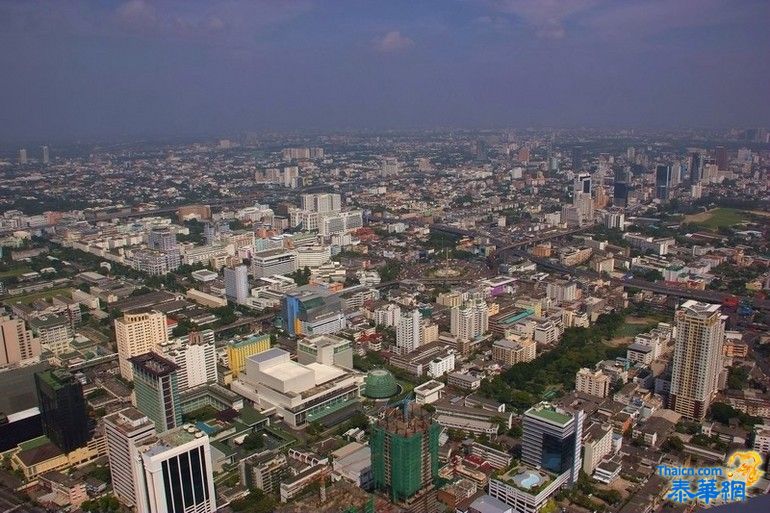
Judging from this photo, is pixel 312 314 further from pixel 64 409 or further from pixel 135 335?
pixel 64 409

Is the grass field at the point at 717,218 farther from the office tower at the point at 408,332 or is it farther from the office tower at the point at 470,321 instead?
the office tower at the point at 408,332

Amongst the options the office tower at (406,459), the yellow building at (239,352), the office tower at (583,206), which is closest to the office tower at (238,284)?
the yellow building at (239,352)

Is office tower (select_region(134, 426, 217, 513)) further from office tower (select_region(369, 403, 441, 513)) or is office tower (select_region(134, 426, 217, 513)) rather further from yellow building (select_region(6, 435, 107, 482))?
yellow building (select_region(6, 435, 107, 482))

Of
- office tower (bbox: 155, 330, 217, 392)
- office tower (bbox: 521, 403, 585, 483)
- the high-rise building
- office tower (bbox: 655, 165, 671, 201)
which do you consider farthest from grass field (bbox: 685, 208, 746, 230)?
office tower (bbox: 155, 330, 217, 392)

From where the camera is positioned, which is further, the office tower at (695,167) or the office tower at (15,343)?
the office tower at (695,167)

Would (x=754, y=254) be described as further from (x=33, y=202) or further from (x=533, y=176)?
(x=33, y=202)

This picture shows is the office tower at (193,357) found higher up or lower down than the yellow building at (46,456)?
higher up
